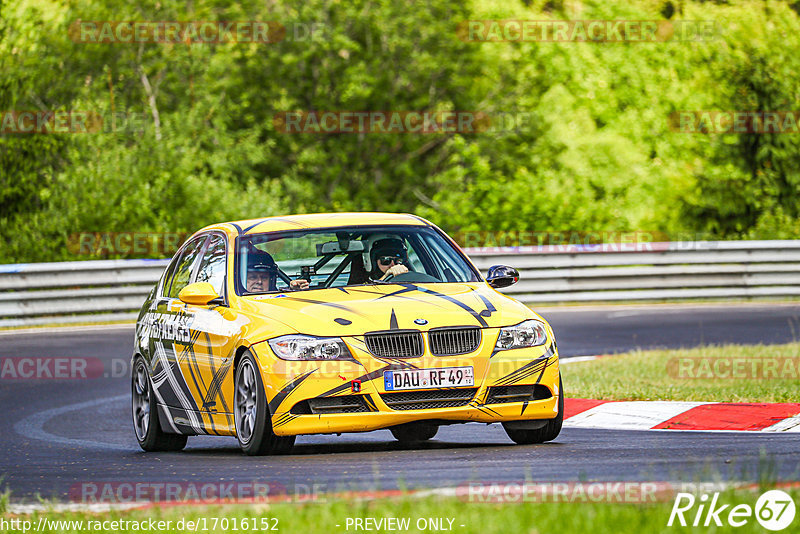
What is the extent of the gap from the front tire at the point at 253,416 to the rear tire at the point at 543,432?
4.94 feet

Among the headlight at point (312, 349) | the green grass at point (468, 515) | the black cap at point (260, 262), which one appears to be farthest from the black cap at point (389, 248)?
the green grass at point (468, 515)

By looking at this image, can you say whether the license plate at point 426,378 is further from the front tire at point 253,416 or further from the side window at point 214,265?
the side window at point 214,265

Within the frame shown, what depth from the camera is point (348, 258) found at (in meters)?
10.2

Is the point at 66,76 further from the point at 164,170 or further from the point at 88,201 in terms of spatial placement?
the point at 88,201

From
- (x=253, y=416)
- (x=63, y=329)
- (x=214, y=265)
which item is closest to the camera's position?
(x=253, y=416)

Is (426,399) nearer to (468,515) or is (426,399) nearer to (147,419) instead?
(147,419)

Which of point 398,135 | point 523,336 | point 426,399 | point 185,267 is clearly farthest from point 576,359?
point 398,135

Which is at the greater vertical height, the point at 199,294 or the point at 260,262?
the point at 260,262

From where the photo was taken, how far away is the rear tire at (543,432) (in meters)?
9.30

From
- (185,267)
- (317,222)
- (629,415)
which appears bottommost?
(629,415)

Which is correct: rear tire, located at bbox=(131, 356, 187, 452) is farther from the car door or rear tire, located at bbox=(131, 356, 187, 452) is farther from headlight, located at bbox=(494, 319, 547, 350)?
headlight, located at bbox=(494, 319, 547, 350)

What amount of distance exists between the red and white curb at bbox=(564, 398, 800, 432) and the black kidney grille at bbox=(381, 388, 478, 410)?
2321 millimetres

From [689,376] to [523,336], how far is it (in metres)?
5.19

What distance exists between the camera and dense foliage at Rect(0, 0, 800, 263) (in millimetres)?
28156
